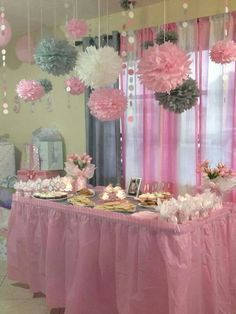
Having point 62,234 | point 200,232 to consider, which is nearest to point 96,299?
point 62,234

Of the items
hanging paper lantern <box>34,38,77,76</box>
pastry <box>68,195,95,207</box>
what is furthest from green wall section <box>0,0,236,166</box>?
pastry <box>68,195,95,207</box>

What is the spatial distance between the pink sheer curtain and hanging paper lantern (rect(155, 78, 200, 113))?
2.35ft

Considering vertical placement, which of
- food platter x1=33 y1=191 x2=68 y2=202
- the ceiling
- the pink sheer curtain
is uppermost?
the ceiling

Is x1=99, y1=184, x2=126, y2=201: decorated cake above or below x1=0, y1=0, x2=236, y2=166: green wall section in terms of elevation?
below

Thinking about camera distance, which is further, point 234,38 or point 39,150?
point 39,150

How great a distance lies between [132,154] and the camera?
3932mm

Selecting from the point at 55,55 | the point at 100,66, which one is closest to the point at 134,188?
the point at 100,66

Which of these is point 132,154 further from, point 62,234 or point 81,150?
point 62,234

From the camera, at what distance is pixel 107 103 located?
2.56 m

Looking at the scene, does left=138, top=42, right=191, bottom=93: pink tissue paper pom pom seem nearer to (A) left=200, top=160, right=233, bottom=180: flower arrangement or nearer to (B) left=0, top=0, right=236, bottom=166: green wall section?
(A) left=200, top=160, right=233, bottom=180: flower arrangement

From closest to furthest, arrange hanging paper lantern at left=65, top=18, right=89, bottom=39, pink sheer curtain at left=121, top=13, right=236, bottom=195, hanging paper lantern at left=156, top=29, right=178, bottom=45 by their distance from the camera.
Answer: hanging paper lantern at left=156, top=29, right=178, bottom=45 < hanging paper lantern at left=65, top=18, right=89, bottom=39 < pink sheer curtain at left=121, top=13, right=236, bottom=195

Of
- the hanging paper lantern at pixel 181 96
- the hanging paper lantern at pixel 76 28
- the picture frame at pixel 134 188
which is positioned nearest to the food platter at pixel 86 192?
the picture frame at pixel 134 188

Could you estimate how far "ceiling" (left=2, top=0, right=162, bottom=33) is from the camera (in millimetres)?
3506

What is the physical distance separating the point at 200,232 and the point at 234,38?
1672 millimetres
